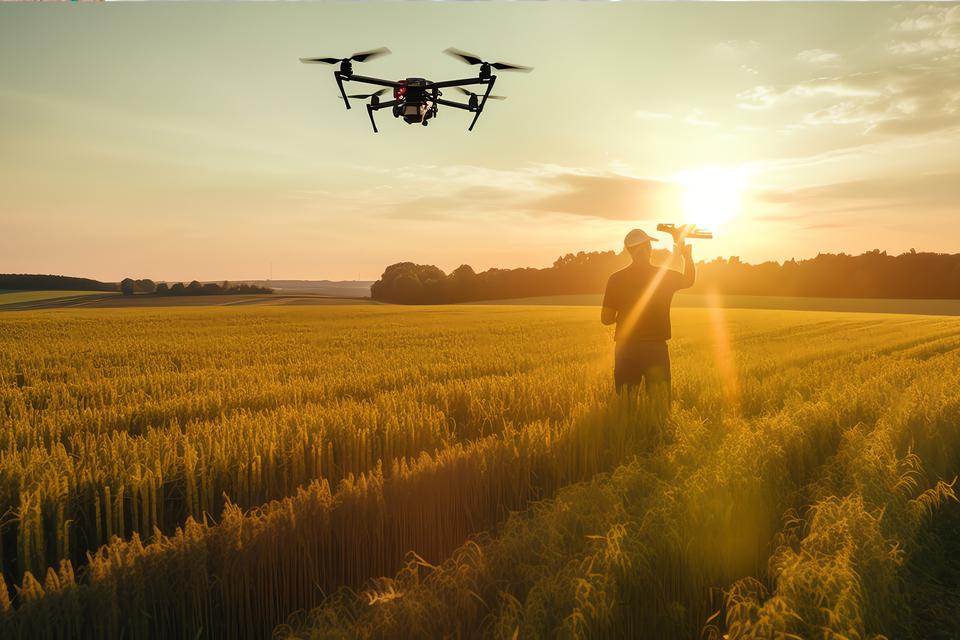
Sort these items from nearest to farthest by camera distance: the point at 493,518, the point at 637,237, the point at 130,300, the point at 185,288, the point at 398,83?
the point at 493,518 < the point at 637,237 < the point at 398,83 < the point at 130,300 < the point at 185,288

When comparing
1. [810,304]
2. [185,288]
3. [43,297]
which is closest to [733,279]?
[810,304]

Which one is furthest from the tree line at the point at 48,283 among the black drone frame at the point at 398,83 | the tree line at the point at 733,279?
the black drone frame at the point at 398,83

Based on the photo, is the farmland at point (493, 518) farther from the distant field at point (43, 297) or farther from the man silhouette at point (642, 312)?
the distant field at point (43, 297)

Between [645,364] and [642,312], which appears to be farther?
[645,364]

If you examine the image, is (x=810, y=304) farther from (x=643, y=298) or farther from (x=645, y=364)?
(x=643, y=298)

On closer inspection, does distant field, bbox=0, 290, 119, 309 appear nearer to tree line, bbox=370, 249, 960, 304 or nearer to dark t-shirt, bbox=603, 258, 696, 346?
tree line, bbox=370, 249, 960, 304

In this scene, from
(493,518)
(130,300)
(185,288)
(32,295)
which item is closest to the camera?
(493,518)

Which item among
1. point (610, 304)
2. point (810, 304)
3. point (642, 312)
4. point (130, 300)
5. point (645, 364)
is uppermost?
point (610, 304)

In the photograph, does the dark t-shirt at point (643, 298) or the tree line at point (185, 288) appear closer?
the dark t-shirt at point (643, 298)

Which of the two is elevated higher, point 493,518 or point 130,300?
point 130,300
